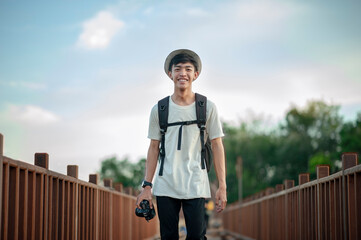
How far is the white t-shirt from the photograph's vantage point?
4395 mm

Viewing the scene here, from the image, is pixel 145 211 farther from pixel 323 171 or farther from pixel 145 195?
pixel 323 171

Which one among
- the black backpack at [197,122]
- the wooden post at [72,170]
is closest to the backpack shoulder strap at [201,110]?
the black backpack at [197,122]

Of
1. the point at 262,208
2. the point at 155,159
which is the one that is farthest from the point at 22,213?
the point at 262,208

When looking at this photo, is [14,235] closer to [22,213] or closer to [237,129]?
[22,213]

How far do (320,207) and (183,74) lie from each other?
2.28 metres

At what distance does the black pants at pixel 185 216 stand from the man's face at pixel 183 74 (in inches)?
35.4

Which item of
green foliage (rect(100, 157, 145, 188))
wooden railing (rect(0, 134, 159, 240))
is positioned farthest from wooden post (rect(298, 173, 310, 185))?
green foliage (rect(100, 157, 145, 188))

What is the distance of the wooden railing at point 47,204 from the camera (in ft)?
12.6

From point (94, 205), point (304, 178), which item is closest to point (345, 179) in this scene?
point (304, 178)

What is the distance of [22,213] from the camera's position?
411 centimetres

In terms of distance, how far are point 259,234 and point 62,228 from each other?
8.16m

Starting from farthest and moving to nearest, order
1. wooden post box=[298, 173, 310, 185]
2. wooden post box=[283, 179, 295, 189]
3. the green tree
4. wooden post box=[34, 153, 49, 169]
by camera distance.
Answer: the green tree → wooden post box=[283, 179, 295, 189] → wooden post box=[298, 173, 310, 185] → wooden post box=[34, 153, 49, 169]

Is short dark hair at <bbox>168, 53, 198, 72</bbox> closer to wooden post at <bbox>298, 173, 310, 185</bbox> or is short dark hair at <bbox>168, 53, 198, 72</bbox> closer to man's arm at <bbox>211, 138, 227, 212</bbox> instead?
man's arm at <bbox>211, 138, 227, 212</bbox>

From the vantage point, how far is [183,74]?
15.3 feet
